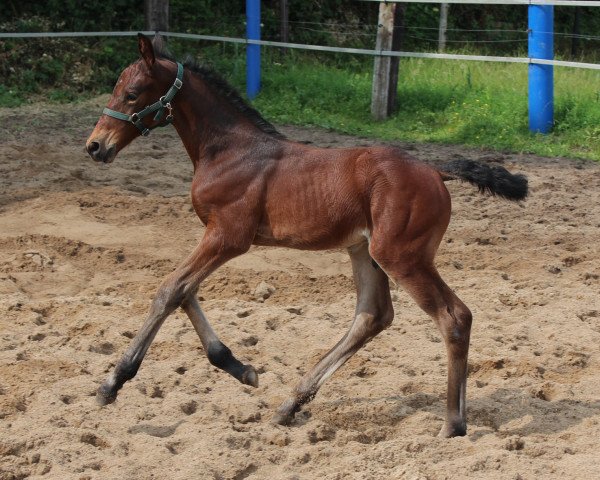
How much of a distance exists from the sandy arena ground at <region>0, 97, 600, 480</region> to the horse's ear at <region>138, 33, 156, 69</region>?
171 centimetres

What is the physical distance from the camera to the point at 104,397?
471cm

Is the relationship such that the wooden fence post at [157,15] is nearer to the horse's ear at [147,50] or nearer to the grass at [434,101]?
the grass at [434,101]

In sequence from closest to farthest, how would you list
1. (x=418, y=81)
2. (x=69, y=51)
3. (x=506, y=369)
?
(x=506, y=369), (x=418, y=81), (x=69, y=51)

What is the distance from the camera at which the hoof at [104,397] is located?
4703 millimetres

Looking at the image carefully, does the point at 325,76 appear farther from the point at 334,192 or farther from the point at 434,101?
the point at 334,192

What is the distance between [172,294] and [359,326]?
976mm

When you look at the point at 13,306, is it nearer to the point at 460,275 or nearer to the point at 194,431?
the point at 194,431

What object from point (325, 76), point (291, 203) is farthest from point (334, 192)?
point (325, 76)

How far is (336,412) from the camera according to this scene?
4.85 metres

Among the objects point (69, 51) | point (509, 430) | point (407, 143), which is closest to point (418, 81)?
point (407, 143)

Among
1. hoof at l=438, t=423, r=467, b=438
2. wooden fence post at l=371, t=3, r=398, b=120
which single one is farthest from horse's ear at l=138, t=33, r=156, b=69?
wooden fence post at l=371, t=3, r=398, b=120

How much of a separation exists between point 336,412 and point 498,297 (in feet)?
6.82

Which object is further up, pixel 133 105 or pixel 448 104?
pixel 133 105

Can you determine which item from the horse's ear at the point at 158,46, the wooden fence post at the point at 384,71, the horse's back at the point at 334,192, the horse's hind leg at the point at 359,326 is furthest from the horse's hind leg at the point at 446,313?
the wooden fence post at the point at 384,71
